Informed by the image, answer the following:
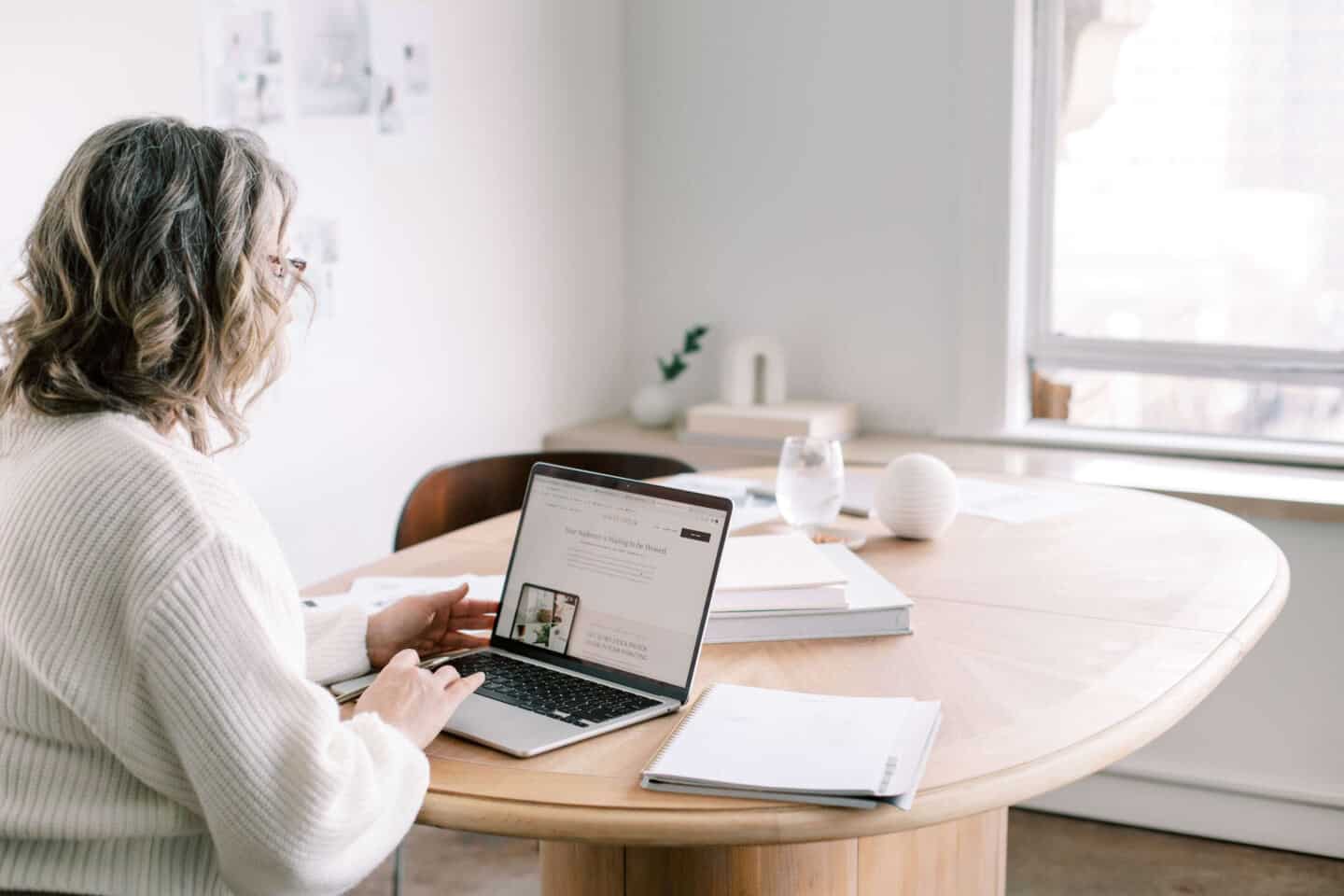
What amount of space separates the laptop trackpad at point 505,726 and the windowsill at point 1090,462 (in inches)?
59.6

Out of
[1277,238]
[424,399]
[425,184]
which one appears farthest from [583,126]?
[1277,238]

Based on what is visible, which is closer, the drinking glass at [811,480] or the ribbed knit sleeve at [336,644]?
the ribbed knit sleeve at [336,644]

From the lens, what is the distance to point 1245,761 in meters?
2.85

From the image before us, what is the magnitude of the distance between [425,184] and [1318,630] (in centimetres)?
202

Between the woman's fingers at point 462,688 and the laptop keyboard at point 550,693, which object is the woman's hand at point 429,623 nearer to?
the laptop keyboard at point 550,693

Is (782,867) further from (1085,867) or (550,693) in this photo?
(1085,867)

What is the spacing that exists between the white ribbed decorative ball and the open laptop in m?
0.66

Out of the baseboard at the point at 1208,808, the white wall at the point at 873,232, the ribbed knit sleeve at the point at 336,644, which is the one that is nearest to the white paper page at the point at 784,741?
the ribbed knit sleeve at the point at 336,644

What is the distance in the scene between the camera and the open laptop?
1380mm

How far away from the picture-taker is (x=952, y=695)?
4.70 ft

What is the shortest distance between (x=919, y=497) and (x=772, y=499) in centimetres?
35

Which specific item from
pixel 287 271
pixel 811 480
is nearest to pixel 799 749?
pixel 287 271

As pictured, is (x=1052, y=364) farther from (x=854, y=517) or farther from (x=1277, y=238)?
(x=854, y=517)

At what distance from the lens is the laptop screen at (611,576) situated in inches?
55.9
